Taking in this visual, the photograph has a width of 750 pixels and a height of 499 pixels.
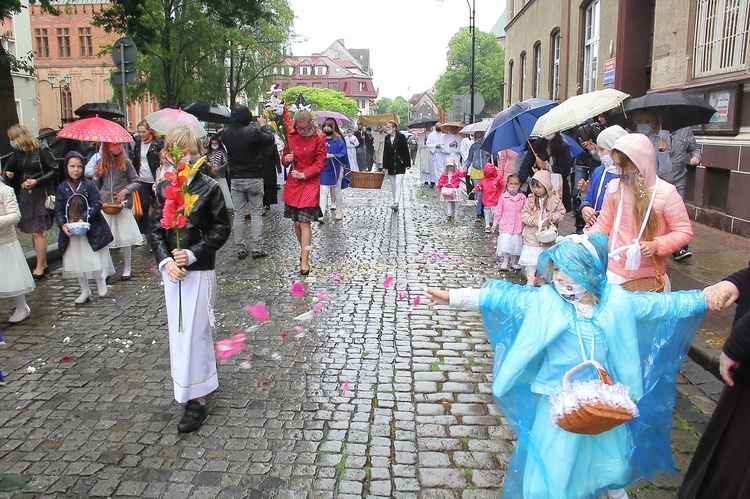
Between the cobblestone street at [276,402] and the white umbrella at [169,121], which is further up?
the white umbrella at [169,121]

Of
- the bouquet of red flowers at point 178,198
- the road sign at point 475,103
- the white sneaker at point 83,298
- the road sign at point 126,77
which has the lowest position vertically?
the white sneaker at point 83,298

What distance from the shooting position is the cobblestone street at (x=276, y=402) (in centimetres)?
370

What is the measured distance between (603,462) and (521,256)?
5.44 m

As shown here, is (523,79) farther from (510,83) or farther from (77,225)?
(77,225)

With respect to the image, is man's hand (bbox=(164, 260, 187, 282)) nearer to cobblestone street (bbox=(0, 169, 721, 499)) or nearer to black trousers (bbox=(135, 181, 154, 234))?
cobblestone street (bbox=(0, 169, 721, 499))

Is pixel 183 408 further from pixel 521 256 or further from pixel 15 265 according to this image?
pixel 521 256

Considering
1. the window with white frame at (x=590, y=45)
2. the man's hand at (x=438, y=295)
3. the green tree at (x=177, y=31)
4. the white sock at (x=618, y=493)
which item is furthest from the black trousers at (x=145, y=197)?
the window with white frame at (x=590, y=45)

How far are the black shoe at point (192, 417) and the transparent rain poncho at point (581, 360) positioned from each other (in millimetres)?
2075

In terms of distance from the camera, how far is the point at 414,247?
35.2 ft

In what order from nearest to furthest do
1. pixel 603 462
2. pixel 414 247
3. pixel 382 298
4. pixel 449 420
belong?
pixel 603 462 → pixel 449 420 → pixel 382 298 → pixel 414 247

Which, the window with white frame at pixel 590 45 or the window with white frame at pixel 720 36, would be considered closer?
the window with white frame at pixel 720 36

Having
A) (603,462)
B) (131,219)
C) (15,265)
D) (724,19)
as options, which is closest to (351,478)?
(603,462)

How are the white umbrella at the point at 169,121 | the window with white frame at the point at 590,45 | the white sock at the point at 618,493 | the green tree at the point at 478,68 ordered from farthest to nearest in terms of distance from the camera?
the green tree at the point at 478,68
the window with white frame at the point at 590,45
the white umbrella at the point at 169,121
the white sock at the point at 618,493

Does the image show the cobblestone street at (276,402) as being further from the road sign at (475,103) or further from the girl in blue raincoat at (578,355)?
the road sign at (475,103)
